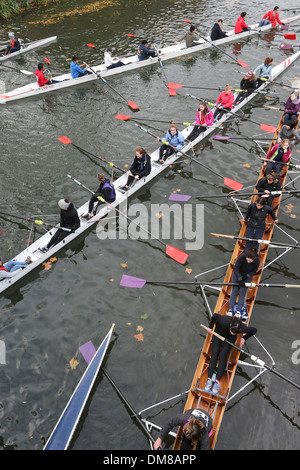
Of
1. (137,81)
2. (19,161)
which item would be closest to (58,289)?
(19,161)

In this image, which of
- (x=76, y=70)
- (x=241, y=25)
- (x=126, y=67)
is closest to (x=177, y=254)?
(x=76, y=70)

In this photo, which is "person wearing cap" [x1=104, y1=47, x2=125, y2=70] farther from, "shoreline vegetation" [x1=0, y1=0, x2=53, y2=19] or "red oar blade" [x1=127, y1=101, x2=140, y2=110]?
"shoreline vegetation" [x1=0, y1=0, x2=53, y2=19]

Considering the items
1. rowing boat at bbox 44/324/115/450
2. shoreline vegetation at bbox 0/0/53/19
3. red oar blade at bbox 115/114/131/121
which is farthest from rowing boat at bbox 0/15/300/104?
rowing boat at bbox 44/324/115/450

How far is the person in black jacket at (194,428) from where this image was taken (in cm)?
611

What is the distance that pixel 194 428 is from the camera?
6.09 m

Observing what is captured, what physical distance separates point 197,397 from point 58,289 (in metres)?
5.22

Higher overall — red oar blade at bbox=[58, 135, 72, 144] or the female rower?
red oar blade at bbox=[58, 135, 72, 144]

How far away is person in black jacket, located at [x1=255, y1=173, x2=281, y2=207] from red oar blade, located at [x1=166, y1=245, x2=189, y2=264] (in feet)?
10.7

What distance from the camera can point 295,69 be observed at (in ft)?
73.3

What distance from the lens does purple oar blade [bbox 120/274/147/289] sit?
10703 millimetres

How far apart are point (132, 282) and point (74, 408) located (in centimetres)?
398

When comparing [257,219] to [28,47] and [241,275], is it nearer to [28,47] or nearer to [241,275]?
[241,275]

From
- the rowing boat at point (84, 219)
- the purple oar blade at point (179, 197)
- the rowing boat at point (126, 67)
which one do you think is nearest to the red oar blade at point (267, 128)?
the rowing boat at point (84, 219)

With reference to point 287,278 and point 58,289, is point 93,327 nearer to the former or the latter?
point 58,289
